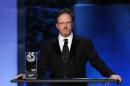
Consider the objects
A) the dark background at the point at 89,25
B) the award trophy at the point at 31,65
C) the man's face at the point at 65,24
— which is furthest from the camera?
the dark background at the point at 89,25

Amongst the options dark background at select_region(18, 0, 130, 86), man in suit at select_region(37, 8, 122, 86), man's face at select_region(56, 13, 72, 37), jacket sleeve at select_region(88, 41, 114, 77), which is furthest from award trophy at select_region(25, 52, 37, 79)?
dark background at select_region(18, 0, 130, 86)

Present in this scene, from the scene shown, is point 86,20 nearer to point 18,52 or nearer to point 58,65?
point 18,52

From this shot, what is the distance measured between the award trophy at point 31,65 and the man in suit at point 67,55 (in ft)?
0.65

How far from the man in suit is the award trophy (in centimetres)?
20

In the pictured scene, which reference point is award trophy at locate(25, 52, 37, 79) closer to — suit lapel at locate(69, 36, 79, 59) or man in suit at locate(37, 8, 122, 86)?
man in suit at locate(37, 8, 122, 86)

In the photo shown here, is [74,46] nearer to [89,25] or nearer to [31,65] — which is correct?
[31,65]

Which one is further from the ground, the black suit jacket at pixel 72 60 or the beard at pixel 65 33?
the beard at pixel 65 33

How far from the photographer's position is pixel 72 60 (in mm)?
3271

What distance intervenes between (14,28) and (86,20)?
0.88 m

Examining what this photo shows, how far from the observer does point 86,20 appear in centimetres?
457

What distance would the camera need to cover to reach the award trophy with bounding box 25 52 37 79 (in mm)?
2967

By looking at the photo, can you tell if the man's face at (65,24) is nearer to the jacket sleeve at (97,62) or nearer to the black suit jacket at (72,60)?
the black suit jacket at (72,60)

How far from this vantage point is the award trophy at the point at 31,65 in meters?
2.97

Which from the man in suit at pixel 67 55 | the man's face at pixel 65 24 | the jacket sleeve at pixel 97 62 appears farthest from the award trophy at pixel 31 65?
the jacket sleeve at pixel 97 62
